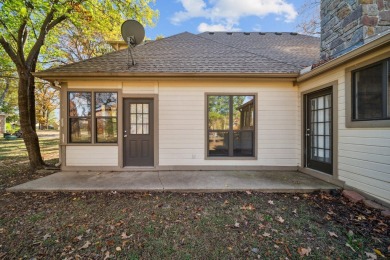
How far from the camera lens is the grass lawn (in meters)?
2.34

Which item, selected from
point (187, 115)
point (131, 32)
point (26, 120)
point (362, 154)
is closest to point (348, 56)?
point (362, 154)

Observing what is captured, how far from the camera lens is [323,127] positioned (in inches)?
189

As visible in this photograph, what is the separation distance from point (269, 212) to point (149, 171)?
11.4 ft

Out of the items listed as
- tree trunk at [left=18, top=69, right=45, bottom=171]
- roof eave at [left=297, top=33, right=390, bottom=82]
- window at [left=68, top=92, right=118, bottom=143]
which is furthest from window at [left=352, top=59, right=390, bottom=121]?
tree trunk at [left=18, top=69, right=45, bottom=171]

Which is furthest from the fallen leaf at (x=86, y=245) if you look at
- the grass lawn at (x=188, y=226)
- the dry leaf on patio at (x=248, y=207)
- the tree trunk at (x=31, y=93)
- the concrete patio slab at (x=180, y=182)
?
the tree trunk at (x=31, y=93)

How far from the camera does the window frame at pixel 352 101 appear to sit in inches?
129

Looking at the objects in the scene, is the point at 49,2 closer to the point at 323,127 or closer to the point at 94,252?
the point at 94,252

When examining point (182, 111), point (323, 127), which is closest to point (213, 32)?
point (182, 111)

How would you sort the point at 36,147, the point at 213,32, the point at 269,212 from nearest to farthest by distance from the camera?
the point at 269,212
the point at 36,147
the point at 213,32

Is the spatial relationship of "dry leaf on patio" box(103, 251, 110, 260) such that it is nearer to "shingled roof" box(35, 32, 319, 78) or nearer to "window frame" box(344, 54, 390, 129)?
"shingled roof" box(35, 32, 319, 78)

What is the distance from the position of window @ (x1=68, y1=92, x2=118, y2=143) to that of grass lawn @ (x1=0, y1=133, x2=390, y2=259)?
6.46 feet

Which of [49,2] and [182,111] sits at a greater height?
[49,2]

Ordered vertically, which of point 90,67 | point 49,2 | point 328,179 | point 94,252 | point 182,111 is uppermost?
point 49,2

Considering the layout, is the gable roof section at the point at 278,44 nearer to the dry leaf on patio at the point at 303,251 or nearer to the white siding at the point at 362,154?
the white siding at the point at 362,154
